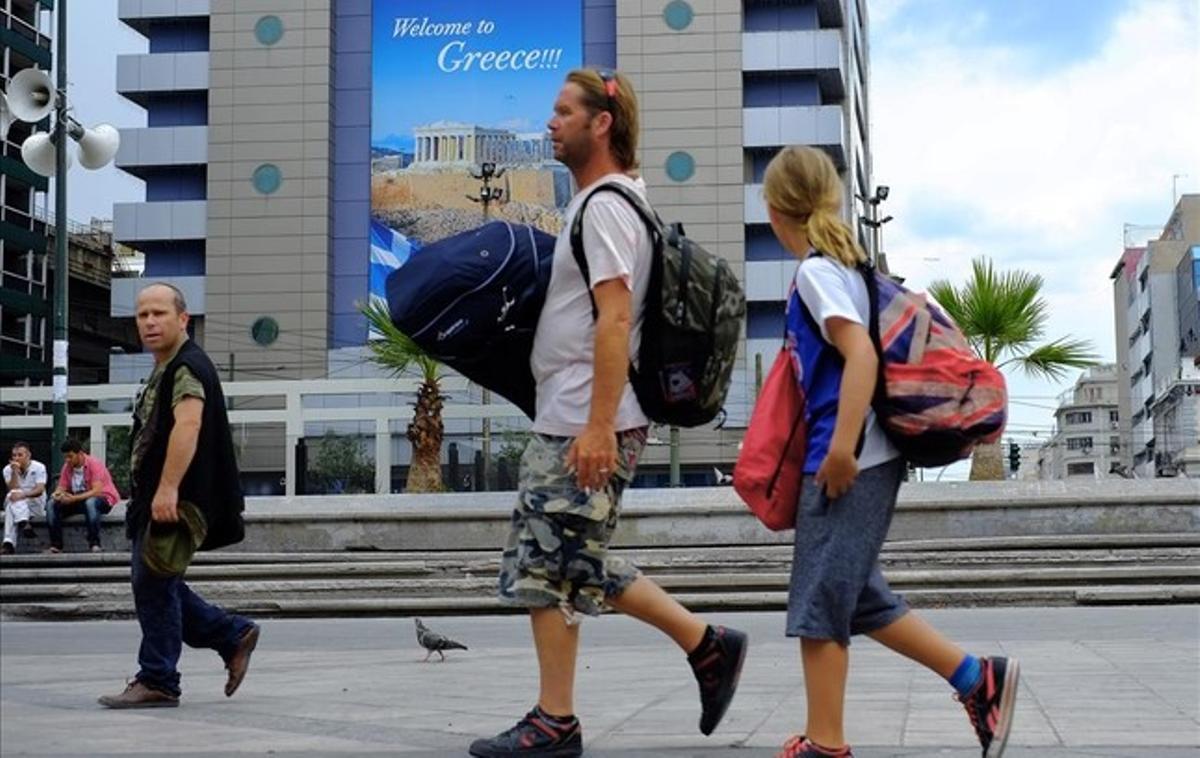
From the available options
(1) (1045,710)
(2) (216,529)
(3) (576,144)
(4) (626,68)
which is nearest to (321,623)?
(2) (216,529)

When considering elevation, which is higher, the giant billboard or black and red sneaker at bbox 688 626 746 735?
the giant billboard

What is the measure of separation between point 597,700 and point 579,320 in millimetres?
2144

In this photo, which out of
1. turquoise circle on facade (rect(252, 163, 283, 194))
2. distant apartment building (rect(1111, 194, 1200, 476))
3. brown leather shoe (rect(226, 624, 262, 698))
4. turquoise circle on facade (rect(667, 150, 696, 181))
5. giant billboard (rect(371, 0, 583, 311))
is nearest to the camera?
brown leather shoe (rect(226, 624, 262, 698))

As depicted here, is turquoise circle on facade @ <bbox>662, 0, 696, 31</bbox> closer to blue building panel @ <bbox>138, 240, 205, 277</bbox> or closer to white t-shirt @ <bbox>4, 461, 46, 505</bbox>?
blue building panel @ <bbox>138, 240, 205, 277</bbox>

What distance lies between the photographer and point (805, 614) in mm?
4020

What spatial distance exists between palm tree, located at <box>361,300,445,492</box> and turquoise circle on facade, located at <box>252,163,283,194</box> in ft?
108

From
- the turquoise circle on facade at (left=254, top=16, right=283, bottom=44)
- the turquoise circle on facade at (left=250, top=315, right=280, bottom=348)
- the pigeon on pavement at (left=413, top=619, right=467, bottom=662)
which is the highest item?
the turquoise circle on facade at (left=254, top=16, right=283, bottom=44)

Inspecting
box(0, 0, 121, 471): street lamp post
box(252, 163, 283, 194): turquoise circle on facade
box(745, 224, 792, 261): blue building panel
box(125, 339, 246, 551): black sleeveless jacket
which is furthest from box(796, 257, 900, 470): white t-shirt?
box(252, 163, 283, 194): turquoise circle on facade

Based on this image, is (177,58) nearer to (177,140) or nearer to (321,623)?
(177,140)

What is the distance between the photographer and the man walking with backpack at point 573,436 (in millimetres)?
4324

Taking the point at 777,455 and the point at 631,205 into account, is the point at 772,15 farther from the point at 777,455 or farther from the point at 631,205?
the point at 777,455

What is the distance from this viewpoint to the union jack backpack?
13.3ft

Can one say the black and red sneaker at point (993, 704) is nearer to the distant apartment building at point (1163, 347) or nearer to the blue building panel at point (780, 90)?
the blue building panel at point (780, 90)

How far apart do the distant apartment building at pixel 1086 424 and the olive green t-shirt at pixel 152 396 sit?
167533mm
